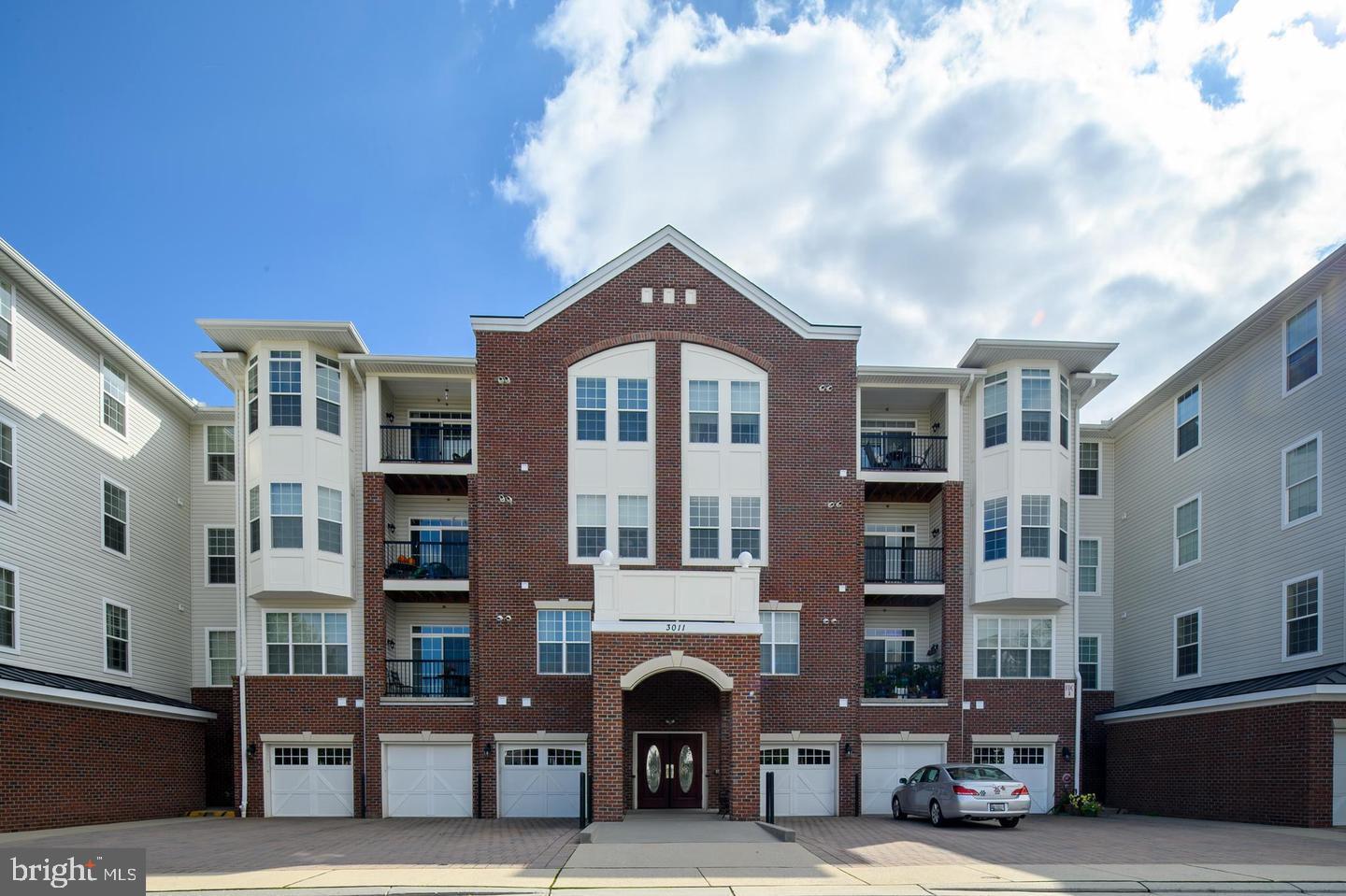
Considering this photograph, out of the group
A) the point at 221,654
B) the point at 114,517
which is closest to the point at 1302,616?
the point at 221,654

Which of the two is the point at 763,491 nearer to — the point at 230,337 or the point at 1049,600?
the point at 1049,600

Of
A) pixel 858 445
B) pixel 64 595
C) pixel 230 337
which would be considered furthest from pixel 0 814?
pixel 858 445

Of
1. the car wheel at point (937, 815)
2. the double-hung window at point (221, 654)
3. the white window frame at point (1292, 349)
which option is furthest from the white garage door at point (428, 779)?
the white window frame at point (1292, 349)

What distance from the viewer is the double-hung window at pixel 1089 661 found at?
27.7 metres

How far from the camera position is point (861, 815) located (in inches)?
931

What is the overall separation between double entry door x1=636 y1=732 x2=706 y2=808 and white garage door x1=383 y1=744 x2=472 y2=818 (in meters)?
4.16

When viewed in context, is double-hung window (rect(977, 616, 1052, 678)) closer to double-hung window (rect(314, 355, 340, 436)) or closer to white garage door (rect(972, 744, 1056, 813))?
white garage door (rect(972, 744, 1056, 813))

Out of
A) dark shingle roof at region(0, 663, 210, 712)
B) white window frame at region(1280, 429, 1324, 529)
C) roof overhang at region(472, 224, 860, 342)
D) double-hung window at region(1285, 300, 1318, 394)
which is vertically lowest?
dark shingle roof at region(0, 663, 210, 712)

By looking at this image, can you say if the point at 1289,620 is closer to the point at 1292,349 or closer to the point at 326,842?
the point at 1292,349

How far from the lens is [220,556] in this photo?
2736 centimetres

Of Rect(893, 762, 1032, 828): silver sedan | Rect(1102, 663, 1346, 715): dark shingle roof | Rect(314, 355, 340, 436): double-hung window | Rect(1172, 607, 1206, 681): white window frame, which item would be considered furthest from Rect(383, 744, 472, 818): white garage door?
Rect(1172, 607, 1206, 681): white window frame

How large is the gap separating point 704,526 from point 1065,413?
9927 millimetres

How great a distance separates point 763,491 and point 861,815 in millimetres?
8062

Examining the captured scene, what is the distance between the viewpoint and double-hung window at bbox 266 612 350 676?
24.3 metres
